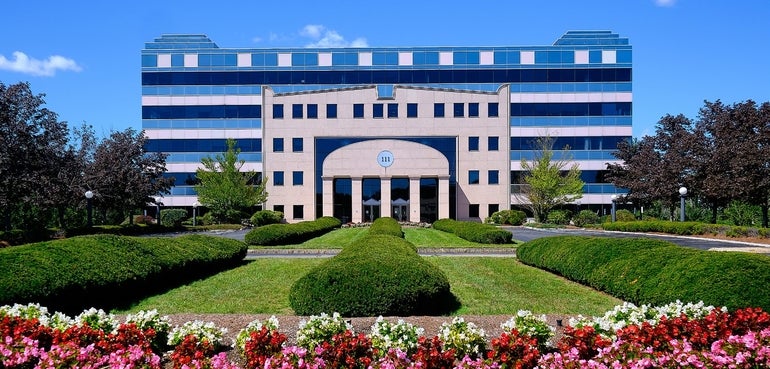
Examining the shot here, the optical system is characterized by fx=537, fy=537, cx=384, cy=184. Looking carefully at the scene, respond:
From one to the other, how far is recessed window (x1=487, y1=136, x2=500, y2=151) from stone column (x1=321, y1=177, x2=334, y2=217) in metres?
14.3

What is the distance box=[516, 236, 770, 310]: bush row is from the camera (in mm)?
Result: 7645

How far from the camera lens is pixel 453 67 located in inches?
2146

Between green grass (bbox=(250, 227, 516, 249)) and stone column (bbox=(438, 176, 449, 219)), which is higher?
stone column (bbox=(438, 176, 449, 219))

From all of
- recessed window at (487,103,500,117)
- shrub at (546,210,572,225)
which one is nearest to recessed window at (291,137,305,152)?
recessed window at (487,103,500,117)

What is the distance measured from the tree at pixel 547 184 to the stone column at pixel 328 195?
55.3ft

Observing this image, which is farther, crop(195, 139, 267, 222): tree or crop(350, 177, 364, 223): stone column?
crop(350, 177, 364, 223): stone column

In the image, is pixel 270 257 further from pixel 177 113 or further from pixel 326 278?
pixel 177 113

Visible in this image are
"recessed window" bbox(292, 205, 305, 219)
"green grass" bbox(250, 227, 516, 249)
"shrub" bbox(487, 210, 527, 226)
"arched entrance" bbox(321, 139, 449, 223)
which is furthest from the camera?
"recessed window" bbox(292, 205, 305, 219)

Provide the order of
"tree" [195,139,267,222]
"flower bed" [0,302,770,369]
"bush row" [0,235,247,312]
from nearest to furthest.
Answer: "flower bed" [0,302,770,369] → "bush row" [0,235,247,312] → "tree" [195,139,267,222]

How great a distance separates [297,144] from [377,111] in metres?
7.72

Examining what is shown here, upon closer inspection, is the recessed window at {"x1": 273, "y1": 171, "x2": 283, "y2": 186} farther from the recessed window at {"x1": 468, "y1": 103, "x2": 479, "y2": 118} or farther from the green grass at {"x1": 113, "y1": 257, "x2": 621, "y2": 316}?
the green grass at {"x1": 113, "y1": 257, "x2": 621, "y2": 316}

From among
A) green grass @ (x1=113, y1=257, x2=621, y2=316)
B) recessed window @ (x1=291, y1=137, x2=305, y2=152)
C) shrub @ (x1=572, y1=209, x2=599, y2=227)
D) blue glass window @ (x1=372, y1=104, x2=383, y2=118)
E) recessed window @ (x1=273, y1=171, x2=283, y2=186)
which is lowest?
shrub @ (x1=572, y1=209, x2=599, y2=227)

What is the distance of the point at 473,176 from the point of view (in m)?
48.0

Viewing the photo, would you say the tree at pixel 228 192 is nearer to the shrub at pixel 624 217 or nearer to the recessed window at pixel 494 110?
the recessed window at pixel 494 110
